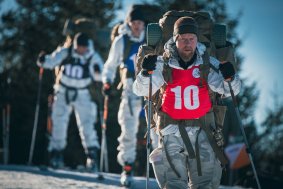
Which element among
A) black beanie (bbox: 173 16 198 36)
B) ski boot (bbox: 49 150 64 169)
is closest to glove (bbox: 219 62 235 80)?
black beanie (bbox: 173 16 198 36)

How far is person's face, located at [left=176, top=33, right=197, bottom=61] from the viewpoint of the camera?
163 inches

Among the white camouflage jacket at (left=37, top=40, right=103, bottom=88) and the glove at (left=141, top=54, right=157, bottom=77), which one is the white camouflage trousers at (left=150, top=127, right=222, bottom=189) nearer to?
the glove at (left=141, top=54, right=157, bottom=77)

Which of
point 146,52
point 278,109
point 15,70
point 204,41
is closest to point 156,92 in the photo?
point 146,52

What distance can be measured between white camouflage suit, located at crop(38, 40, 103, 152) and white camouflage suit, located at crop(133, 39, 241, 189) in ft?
15.7

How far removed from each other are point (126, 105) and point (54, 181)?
5.72 feet

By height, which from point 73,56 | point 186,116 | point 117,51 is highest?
point 73,56

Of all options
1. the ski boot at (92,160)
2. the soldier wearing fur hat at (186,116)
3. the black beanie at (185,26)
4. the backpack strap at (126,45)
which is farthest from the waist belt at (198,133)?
the ski boot at (92,160)

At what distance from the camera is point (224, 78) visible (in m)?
4.19

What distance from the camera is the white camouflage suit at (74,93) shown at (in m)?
8.99

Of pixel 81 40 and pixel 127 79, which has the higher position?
pixel 81 40

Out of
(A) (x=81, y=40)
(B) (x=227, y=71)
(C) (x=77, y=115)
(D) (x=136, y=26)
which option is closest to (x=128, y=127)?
(D) (x=136, y=26)

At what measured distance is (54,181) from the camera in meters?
7.07

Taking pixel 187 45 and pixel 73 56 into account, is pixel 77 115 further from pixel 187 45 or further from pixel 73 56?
pixel 187 45

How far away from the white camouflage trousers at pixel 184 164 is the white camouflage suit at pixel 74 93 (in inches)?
194
